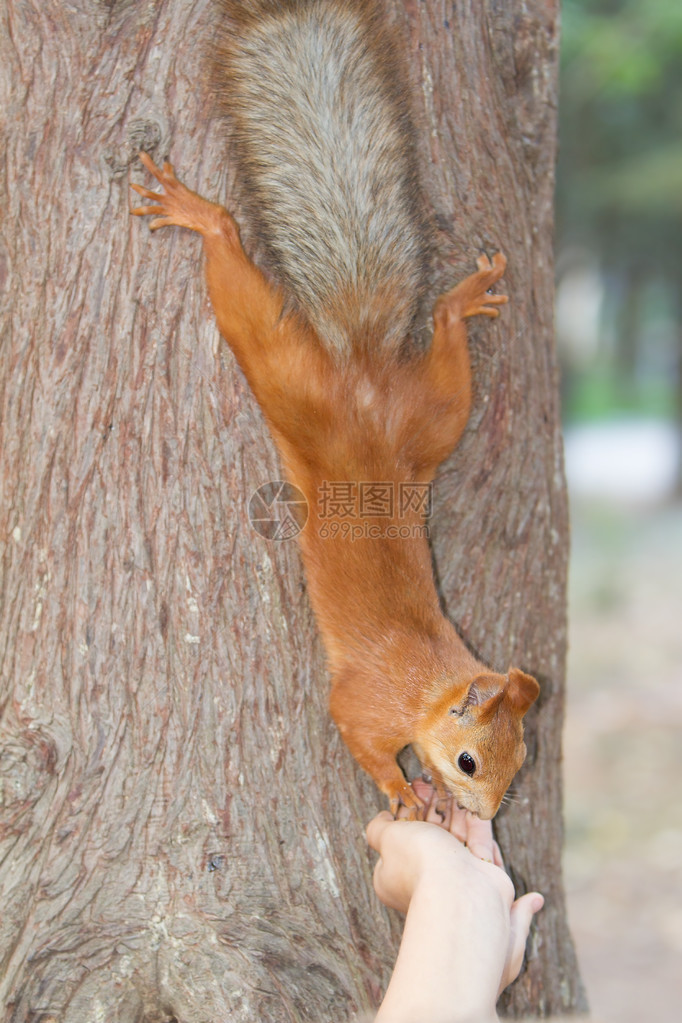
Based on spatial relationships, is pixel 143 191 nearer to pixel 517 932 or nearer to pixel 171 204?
pixel 171 204

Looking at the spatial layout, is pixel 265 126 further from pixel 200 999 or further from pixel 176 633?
pixel 200 999

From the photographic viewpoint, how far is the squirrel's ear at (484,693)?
A: 6.22ft

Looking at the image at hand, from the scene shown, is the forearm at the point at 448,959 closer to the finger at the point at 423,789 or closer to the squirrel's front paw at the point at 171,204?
the finger at the point at 423,789

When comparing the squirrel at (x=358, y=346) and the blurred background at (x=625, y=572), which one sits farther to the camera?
the blurred background at (x=625, y=572)

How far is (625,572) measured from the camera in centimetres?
864

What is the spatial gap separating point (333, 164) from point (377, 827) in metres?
1.51

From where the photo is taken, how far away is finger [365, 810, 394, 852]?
2.00m

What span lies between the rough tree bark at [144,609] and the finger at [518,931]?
0.35 metres

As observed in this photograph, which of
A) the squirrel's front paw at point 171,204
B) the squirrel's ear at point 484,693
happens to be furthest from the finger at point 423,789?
the squirrel's front paw at point 171,204

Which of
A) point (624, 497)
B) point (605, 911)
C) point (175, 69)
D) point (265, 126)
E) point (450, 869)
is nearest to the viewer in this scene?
point (450, 869)

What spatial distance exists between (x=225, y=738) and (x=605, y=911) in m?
3.08

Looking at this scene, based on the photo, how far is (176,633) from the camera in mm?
1948

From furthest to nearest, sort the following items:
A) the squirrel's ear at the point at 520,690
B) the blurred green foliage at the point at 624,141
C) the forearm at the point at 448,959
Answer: the blurred green foliage at the point at 624,141 < the squirrel's ear at the point at 520,690 < the forearm at the point at 448,959

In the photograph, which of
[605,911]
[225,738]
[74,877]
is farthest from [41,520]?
[605,911]
